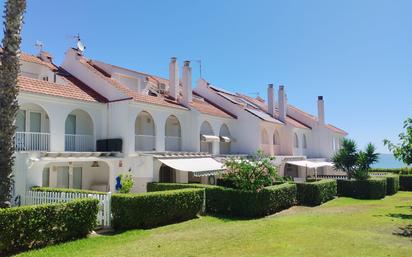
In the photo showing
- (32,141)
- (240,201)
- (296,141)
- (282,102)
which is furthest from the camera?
(296,141)

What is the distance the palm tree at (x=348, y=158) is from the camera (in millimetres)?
43938

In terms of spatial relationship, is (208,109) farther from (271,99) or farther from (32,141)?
(32,141)

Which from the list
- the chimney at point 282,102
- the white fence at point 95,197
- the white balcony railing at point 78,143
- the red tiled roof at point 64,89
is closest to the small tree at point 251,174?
the white fence at point 95,197

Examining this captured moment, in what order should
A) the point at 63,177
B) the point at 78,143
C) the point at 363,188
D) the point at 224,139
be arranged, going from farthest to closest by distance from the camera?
the point at 224,139
the point at 363,188
the point at 78,143
the point at 63,177

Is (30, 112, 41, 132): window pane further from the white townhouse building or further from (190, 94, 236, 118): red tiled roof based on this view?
(190, 94, 236, 118): red tiled roof

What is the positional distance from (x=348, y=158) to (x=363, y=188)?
5262 mm

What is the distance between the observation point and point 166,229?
67.2 ft

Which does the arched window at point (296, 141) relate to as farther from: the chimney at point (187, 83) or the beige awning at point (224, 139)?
the chimney at point (187, 83)

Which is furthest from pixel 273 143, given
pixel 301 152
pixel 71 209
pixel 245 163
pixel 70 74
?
pixel 71 209

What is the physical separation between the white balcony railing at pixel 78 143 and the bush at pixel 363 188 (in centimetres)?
2597

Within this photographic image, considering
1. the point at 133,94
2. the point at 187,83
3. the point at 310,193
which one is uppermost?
the point at 187,83

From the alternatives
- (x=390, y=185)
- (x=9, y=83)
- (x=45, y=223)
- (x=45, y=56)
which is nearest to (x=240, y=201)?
(x=45, y=223)

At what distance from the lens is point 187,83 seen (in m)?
38.9

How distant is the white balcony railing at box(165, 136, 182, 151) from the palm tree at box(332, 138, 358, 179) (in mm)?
19326
